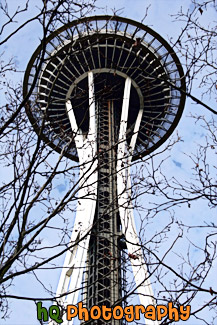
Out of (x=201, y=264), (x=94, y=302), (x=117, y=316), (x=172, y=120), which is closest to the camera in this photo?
(x=201, y=264)

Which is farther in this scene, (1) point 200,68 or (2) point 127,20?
(2) point 127,20

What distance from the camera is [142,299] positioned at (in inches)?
680

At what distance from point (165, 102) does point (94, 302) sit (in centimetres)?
1459

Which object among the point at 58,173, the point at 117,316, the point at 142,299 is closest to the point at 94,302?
the point at 142,299

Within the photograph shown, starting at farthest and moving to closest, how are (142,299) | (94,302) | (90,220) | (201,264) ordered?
(90,220) < (94,302) < (142,299) < (201,264)

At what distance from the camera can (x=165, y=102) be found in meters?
29.3

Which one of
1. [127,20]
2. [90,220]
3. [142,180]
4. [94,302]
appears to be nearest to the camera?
[142,180]

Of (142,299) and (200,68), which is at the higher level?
(142,299)

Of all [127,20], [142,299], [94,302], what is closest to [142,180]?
[142,299]

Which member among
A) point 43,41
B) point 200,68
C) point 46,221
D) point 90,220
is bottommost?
point 46,221

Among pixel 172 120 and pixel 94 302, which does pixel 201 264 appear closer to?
pixel 94 302

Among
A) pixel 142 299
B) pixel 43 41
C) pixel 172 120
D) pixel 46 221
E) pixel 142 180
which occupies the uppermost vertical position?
pixel 172 120

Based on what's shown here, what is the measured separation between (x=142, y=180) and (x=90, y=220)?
51.2 feet

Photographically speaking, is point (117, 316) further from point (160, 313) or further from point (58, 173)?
point (58, 173)
